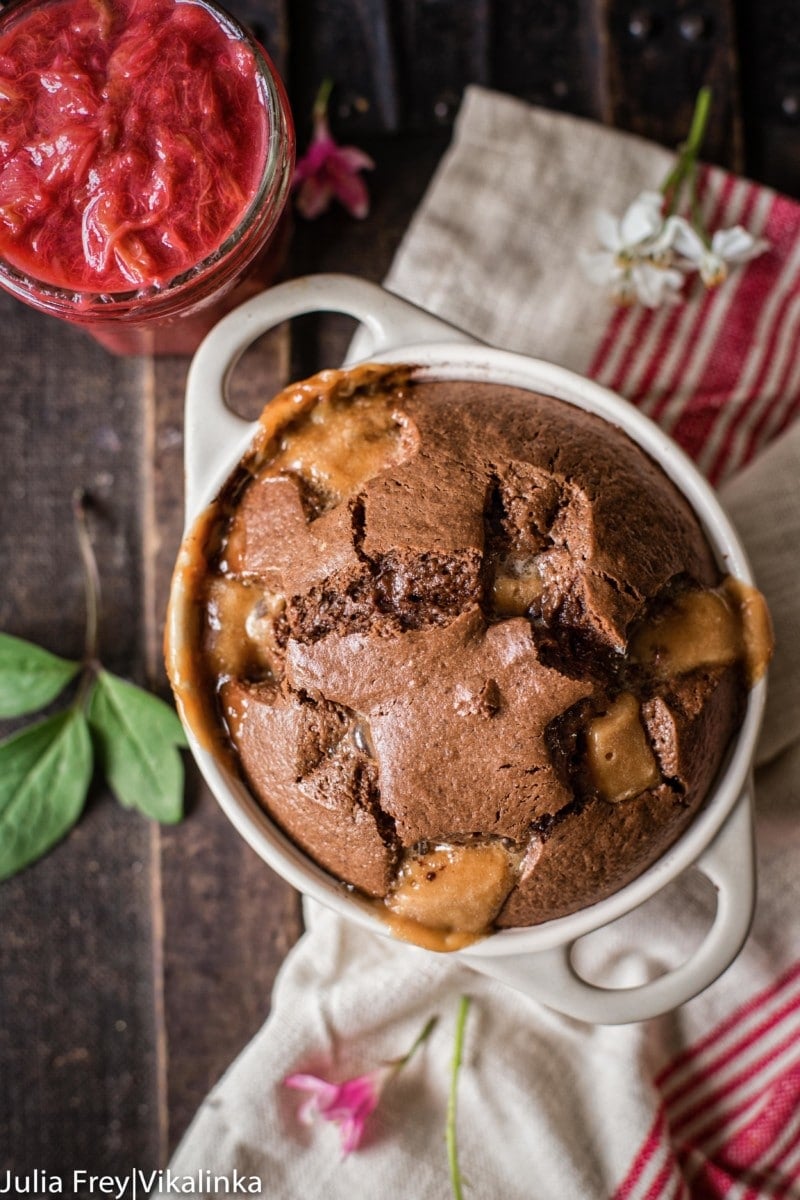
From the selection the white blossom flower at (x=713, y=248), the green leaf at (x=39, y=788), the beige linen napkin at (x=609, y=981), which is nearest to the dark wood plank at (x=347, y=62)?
the beige linen napkin at (x=609, y=981)

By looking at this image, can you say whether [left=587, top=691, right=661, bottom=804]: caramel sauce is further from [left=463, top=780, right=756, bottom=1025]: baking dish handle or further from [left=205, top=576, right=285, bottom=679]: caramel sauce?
[left=205, top=576, right=285, bottom=679]: caramel sauce

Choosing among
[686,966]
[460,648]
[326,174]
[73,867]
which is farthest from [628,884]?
[326,174]

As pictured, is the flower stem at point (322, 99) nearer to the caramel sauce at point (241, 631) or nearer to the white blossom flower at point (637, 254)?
the white blossom flower at point (637, 254)

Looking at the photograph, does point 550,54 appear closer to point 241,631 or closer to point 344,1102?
point 241,631

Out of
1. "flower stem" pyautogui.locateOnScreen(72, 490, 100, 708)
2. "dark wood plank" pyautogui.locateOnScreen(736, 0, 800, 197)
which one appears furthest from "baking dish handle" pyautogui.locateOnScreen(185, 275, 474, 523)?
"dark wood plank" pyautogui.locateOnScreen(736, 0, 800, 197)

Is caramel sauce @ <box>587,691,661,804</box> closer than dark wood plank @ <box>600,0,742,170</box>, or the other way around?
caramel sauce @ <box>587,691,661,804</box>

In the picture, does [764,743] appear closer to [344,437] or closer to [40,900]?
[344,437]
